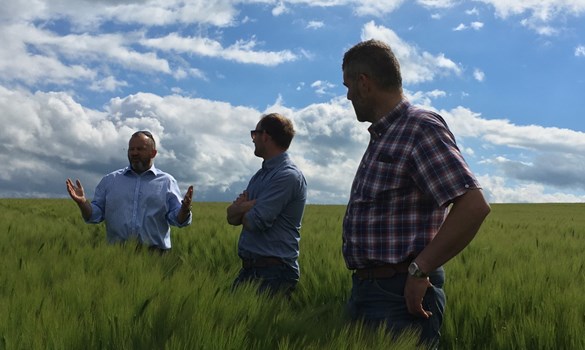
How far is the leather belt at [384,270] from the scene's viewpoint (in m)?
2.34

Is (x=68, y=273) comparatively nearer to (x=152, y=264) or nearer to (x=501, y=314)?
(x=152, y=264)

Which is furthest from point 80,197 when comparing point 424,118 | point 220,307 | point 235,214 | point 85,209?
point 424,118

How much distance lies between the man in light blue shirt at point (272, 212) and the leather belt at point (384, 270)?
128 cm

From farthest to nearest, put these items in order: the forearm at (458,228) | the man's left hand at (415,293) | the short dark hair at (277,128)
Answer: the short dark hair at (277,128) → the man's left hand at (415,293) → the forearm at (458,228)

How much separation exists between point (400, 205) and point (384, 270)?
0.92 ft

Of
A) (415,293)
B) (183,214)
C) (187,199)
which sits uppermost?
(187,199)

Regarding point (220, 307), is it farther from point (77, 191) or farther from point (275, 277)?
point (77, 191)

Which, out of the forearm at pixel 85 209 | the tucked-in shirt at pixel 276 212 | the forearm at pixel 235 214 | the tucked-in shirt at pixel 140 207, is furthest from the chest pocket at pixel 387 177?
the forearm at pixel 85 209

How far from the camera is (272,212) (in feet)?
11.9

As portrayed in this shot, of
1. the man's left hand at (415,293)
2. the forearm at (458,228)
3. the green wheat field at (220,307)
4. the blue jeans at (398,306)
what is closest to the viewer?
the green wheat field at (220,307)

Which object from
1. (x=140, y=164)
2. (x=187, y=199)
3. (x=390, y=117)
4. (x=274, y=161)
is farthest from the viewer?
(x=140, y=164)

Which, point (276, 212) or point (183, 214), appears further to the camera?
point (183, 214)

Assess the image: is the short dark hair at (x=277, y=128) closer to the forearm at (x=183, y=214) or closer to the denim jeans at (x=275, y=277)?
the denim jeans at (x=275, y=277)

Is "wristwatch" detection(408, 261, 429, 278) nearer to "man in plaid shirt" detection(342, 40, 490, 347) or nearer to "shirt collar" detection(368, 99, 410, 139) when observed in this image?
"man in plaid shirt" detection(342, 40, 490, 347)
